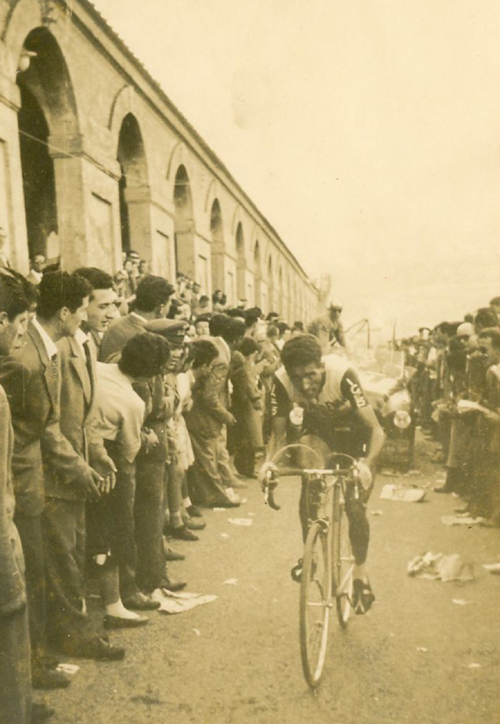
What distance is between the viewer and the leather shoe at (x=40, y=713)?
3.14 meters

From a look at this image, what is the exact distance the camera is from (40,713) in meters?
3.16

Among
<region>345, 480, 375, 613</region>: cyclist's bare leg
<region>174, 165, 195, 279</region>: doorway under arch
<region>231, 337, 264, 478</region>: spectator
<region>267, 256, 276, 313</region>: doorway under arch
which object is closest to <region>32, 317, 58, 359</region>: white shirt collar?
<region>345, 480, 375, 613</region>: cyclist's bare leg

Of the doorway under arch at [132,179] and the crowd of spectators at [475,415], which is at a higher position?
the doorway under arch at [132,179]

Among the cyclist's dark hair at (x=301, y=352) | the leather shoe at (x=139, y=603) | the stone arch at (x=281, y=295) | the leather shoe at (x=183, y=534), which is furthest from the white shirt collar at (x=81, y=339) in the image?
the stone arch at (x=281, y=295)

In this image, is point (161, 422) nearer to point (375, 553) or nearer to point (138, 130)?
point (375, 553)

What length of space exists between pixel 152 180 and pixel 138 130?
107 cm

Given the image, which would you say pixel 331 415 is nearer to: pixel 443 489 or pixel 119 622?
pixel 119 622

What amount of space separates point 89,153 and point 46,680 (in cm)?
806

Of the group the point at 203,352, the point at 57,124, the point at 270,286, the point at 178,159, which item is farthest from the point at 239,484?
the point at 270,286

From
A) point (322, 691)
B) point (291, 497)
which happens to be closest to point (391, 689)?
point (322, 691)

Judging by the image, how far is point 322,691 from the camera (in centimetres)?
345

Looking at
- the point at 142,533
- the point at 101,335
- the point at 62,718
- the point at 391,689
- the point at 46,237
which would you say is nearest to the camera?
the point at 62,718

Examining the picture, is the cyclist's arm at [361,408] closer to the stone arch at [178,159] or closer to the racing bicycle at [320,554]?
the racing bicycle at [320,554]

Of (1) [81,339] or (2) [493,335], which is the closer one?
(1) [81,339]
